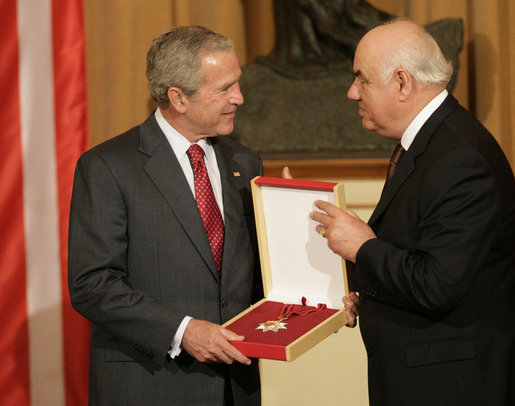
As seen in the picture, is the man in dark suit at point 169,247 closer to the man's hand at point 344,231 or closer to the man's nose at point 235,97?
the man's nose at point 235,97

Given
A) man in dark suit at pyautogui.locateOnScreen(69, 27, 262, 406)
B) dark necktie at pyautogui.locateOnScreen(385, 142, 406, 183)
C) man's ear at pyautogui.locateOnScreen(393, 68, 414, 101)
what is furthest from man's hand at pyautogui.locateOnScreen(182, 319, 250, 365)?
man's ear at pyautogui.locateOnScreen(393, 68, 414, 101)

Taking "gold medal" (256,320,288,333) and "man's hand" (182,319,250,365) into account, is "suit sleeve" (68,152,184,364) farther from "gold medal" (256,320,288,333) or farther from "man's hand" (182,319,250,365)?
"gold medal" (256,320,288,333)

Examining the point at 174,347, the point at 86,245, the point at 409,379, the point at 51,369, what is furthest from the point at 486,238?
the point at 51,369

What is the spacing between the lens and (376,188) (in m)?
3.50

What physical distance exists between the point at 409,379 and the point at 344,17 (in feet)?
6.56

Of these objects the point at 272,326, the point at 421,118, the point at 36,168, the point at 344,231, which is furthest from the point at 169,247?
the point at 36,168

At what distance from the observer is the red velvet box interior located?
1.97m

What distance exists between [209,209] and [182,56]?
50 cm

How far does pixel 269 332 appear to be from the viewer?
82.0 inches

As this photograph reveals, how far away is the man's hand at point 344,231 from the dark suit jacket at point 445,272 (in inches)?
1.4

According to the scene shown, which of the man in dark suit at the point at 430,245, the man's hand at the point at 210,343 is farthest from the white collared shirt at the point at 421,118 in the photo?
the man's hand at the point at 210,343

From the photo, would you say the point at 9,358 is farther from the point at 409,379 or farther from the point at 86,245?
the point at 409,379

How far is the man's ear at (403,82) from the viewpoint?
6.64ft

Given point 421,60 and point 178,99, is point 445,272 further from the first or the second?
point 178,99
